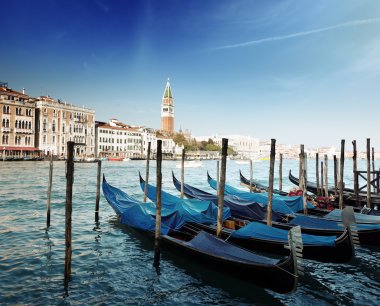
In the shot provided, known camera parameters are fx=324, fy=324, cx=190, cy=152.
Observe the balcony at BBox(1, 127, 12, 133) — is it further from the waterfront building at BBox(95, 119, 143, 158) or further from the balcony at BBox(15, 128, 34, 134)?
the waterfront building at BBox(95, 119, 143, 158)

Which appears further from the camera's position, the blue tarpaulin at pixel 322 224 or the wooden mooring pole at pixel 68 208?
the blue tarpaulin at pixel 322 224

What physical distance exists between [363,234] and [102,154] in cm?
4738

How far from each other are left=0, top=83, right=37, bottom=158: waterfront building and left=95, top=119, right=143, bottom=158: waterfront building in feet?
39.0

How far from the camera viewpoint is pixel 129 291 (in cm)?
464

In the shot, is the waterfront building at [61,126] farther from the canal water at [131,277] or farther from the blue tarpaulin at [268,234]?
the blue tarpaulin at [268,234]

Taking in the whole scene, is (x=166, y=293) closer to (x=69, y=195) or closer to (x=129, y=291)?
(x=129, y=291)

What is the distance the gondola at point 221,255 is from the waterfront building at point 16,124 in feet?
112

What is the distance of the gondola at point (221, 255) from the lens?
13.5ft

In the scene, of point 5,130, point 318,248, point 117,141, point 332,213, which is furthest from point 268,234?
point 117,141

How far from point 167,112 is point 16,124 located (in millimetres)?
55179

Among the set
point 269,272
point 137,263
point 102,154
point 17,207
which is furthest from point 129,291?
point 102,154

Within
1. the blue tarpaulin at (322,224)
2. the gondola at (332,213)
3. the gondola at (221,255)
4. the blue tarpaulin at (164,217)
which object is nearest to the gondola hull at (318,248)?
the gondola at (221,255)

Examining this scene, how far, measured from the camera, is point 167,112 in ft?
296

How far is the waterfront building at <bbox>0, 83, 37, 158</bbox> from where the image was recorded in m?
36.1
